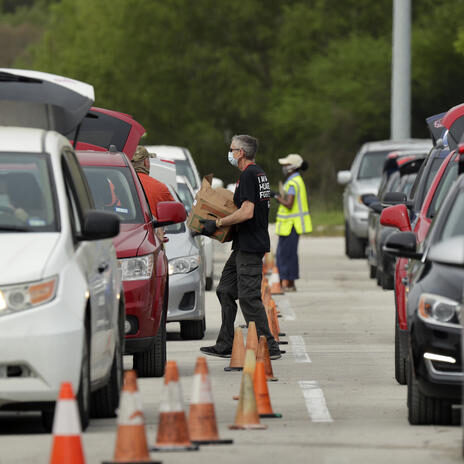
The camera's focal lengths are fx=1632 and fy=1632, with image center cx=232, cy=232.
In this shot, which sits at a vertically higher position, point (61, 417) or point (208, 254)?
point (61, 417)

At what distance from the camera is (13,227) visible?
916 centimetres

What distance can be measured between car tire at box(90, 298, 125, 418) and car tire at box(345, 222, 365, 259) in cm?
1912

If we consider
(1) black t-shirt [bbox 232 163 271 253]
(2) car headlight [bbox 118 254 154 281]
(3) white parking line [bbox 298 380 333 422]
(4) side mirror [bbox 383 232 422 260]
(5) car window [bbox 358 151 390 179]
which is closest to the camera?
(3) white parking line [bbox 298 380 333 422]

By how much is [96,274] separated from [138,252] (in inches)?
108

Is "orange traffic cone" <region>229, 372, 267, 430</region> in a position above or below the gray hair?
below

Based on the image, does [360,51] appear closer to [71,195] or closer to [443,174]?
[443,174]

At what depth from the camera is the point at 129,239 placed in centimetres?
1240

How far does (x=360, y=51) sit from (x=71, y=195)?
4276cm

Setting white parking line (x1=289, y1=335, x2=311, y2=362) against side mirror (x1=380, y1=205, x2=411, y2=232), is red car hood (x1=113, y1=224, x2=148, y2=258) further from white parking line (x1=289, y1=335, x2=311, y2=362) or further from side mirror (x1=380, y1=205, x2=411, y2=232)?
white parking line (x1=289, y1=335, x2=311, y2=362)

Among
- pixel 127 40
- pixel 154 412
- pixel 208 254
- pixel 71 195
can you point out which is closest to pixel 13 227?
pixel 71 195

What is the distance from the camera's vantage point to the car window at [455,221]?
392 inches

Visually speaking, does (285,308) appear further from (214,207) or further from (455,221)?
(455,221)

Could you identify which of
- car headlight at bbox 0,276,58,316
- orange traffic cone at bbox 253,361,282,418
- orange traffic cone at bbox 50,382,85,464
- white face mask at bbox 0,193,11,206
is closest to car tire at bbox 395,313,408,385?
orange traffic cone at bbox 253,361,282,418

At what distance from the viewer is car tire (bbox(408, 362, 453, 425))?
373 inches
